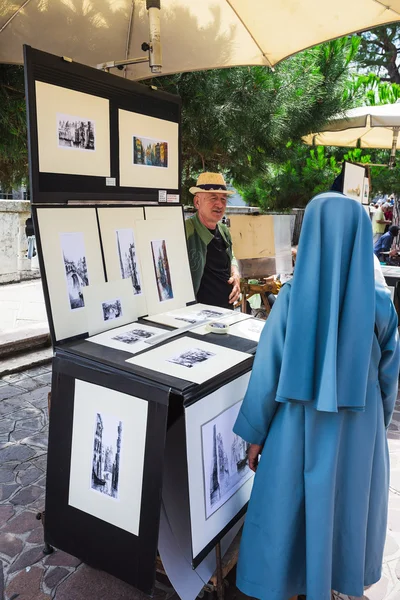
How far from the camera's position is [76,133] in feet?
6.01

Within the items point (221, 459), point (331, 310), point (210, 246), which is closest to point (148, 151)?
point (210, 246)

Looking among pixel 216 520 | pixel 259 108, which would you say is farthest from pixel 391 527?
pixel 259 108

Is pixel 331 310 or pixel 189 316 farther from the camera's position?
pixel 189 316

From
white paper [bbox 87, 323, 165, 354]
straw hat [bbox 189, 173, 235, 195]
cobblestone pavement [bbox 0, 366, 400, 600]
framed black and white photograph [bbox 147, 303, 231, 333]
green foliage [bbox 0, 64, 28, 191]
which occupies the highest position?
green foliage [bbox 0, 64, 28, 191]

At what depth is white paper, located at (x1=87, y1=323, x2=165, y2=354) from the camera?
68.8 inches

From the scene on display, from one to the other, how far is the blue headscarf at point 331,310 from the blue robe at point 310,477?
0.12ft

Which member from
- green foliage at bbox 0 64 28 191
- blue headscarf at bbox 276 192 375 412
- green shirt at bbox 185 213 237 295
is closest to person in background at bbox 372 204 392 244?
green shirt at bbox 185 213 237 295

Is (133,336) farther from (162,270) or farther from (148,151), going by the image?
(148,151)

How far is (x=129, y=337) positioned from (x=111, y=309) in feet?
0.53

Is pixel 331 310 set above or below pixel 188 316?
above

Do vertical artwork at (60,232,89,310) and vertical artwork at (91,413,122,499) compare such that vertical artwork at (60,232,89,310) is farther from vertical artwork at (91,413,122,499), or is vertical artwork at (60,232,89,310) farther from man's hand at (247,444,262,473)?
man's hand at (247,444,262,473)

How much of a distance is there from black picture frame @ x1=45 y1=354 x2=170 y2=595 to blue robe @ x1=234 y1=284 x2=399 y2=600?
0.31m

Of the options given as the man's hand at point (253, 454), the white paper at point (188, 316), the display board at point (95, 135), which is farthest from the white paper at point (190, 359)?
the display board at point (95, 135)

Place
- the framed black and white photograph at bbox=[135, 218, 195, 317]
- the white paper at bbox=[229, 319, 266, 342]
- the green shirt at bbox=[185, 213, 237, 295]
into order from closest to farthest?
the white paper at bbox=[229, 319, 266, 342] → the framed black and white photograph at bbox=[135, 218, 195, 317] → the green shirt at bbox=[185, 213, 237, 295]
